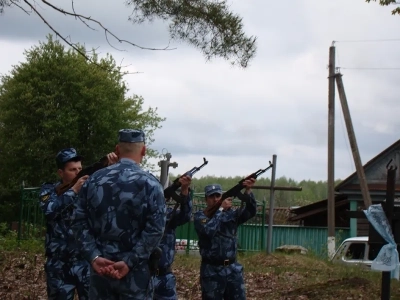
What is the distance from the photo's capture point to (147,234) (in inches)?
229

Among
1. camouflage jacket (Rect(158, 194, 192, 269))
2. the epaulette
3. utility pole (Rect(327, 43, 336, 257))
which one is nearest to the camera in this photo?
the epaulette

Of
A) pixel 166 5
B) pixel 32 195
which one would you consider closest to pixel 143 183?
pixel 166 5

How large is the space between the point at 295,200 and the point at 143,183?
58479 millimetres

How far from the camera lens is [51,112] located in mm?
36094

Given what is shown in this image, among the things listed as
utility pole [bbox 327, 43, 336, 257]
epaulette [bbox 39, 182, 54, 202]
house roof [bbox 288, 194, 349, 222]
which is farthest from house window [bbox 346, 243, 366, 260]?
house roof [bbox 288, 194, 349, 222]

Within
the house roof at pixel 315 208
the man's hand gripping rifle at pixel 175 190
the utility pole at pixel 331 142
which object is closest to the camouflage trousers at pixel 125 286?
the man's hand gripping rifle at pixel 175 190

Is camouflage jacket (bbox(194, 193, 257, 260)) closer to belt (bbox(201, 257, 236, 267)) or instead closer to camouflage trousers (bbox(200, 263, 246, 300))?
belt (bbox(201, 257, 236, 267))

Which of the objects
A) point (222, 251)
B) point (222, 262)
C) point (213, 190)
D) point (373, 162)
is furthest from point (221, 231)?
point (373, 162)

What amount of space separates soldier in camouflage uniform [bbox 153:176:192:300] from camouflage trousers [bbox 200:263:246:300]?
0.47 metres

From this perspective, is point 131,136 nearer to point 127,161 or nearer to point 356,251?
point 127,161

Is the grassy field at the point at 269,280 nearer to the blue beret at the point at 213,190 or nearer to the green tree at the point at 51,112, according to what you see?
the blue beret at the point at 213,190

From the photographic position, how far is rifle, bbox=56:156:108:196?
25.4ft

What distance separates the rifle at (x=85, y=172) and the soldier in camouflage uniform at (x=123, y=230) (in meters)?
1.77

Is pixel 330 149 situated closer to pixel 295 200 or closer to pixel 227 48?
pixel 227 48
